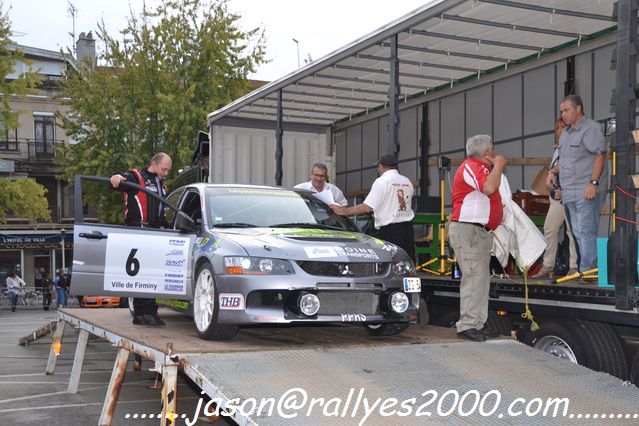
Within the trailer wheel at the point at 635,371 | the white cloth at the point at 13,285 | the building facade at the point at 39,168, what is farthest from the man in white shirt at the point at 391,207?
the building facade at the point at 39,168

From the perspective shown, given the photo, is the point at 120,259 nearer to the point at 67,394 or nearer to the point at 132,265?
the point at 132,265

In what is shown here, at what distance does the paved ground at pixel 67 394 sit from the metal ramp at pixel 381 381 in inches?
45.3

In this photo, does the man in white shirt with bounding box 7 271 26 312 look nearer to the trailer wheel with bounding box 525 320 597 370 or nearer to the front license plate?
the front license plate

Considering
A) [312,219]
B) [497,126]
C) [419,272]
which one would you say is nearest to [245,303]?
[312,219]

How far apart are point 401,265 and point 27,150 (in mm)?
42281

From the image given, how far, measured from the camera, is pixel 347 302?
6.18 meters

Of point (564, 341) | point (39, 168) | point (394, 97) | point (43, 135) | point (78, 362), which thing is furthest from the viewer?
point (43, 135)

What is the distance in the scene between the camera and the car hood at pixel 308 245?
611cm

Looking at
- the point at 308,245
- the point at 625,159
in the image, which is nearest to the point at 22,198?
the point at 308,245

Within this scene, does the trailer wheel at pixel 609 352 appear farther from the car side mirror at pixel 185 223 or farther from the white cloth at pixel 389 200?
the car side mirror at pixel 185 223

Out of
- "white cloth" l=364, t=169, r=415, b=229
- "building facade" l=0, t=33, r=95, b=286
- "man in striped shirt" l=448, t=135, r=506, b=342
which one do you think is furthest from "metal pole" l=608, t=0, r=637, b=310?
"building facade" l=0, t=33, r=95, b=286

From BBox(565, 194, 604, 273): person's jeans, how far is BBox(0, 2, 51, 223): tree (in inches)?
943

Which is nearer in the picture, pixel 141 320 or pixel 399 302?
pixel 399 302

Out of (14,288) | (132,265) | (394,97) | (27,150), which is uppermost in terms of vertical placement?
(27,150)
